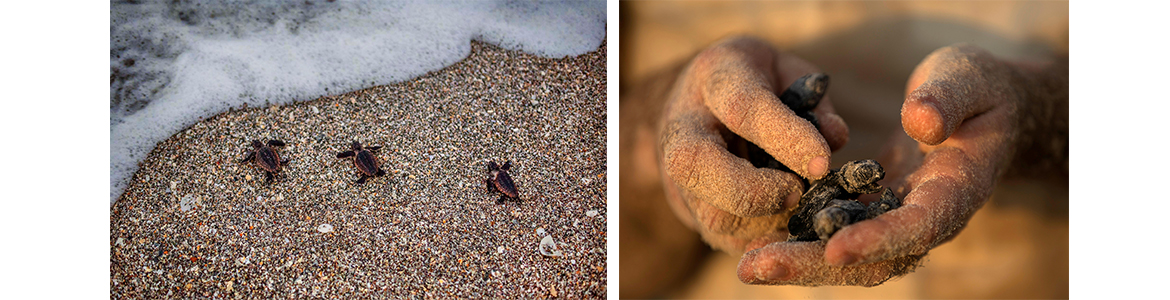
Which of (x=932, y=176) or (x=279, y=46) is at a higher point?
(x=279, y=46)

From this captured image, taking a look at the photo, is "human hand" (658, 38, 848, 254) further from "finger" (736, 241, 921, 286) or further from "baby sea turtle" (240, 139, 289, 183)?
"baby sea turtle" (240, 139, 289, 183)

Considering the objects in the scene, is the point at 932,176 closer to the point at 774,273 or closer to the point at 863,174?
the point at 863,174

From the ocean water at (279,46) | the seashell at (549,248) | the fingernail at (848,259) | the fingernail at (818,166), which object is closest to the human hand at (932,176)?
the fingernail at (848,259)

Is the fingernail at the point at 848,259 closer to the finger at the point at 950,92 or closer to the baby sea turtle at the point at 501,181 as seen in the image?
the finger at the point at 950,92

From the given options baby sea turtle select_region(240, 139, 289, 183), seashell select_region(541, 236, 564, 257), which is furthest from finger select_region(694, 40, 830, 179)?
baby sea turtle select_region(240, 139, 289, 183)

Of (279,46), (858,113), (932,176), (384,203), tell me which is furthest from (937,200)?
(279,46)

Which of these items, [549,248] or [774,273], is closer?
[774,273]

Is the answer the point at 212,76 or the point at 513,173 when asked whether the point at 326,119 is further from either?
the point at 513,173
